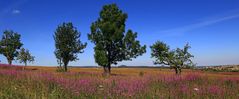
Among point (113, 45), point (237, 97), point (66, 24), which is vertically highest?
point (66, 24)

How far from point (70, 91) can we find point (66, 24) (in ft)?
170

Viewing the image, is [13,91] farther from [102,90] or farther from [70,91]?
[102,90]

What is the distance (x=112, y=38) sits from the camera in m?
45.2

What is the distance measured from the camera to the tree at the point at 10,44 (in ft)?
221

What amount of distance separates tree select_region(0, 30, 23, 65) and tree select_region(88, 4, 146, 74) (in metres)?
27.4

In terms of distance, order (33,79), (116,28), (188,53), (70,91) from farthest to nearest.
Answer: (188,53) < (116,28) < (33,79) < (70,91)

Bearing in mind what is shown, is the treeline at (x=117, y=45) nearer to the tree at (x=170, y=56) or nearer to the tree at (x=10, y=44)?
the tree at (x=170, y=56)

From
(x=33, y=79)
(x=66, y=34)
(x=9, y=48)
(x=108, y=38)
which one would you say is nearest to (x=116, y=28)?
(x=108, y=38)

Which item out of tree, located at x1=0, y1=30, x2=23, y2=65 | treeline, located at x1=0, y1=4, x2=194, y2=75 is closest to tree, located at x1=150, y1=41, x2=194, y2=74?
treeline, located at x1=0, y1=4, x2=194, y2=75

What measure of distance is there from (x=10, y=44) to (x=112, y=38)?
3085 cm

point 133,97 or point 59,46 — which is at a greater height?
point 59,46

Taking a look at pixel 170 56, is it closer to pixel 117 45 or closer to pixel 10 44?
pixel 117 45

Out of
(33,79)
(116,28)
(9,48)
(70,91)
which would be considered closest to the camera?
(70,91)

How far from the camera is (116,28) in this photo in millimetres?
45438
